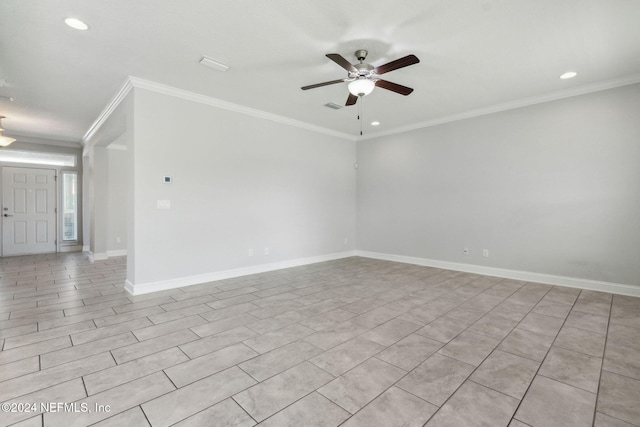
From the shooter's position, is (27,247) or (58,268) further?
(27,247)

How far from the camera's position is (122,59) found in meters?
3.28

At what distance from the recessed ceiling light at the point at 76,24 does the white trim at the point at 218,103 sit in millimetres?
1046

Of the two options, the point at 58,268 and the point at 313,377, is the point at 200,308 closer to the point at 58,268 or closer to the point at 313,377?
the point at 313,377

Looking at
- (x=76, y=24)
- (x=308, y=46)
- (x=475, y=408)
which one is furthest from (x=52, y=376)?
(x=308, y=46)

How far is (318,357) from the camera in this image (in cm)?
228

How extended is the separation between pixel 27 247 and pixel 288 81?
25.5ft

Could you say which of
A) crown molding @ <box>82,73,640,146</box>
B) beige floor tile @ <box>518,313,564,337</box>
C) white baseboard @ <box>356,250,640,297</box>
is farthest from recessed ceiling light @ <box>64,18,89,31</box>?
white baseboard @ <box>356,250,640,297</box>

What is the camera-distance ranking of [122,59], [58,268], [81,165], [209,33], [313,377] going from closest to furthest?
[313,377] < [209,33] < [122,59] < [58,268] < [81,165]

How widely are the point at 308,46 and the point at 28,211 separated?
816cm

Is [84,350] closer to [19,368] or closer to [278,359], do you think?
[19,368]

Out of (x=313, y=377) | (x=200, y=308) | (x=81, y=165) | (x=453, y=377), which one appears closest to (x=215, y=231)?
(x=200, y=308)

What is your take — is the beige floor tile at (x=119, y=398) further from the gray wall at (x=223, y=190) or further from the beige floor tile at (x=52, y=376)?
the gray wall at (x=223, y=190)

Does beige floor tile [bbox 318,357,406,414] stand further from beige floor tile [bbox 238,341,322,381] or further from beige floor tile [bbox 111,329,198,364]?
beige floor tile [bbox 111,329,198,364]

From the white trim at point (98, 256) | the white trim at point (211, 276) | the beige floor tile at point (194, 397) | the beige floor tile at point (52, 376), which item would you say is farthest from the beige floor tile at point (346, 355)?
the white trim at point (98, 256)
